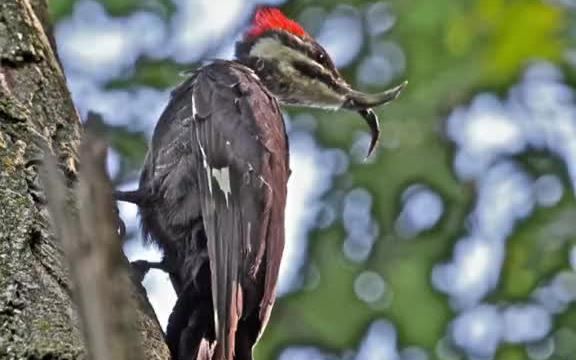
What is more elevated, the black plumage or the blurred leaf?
the blurred leaf

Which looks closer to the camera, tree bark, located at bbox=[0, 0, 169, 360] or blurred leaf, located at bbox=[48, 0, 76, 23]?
tree bark, located at bbox=[0, 0, 169, 360]

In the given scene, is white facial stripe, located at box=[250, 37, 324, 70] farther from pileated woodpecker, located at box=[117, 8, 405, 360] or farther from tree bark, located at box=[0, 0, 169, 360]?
tree bark, located at box=[0, 0, 169, 360]

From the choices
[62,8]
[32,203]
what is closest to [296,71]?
[62,8]

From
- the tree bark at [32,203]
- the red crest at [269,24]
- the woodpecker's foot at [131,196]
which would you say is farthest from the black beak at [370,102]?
the tree bark at [32,203]

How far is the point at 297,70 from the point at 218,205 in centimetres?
131

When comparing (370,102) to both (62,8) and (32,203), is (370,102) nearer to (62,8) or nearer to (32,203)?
(62,8)

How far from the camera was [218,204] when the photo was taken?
8.60 ft

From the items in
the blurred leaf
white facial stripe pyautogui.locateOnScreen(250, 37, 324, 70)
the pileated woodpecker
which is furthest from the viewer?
the blurred leaf

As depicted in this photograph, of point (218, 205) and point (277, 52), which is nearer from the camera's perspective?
point (218, 205)

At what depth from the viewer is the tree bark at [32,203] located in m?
1.62

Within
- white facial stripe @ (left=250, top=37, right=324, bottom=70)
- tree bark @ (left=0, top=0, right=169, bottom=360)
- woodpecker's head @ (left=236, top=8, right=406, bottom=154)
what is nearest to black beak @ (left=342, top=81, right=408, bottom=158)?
woodpecker's head @ (left=236, top=8, right=406, bottom=154)

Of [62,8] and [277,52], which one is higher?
[62,8]

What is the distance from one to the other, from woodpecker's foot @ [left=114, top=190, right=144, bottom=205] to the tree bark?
52 centimetres

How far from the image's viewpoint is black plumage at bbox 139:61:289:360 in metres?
2.25
